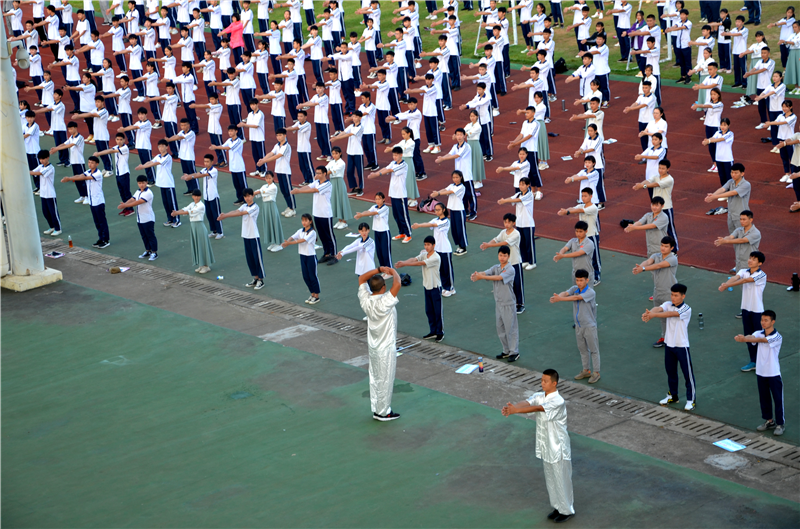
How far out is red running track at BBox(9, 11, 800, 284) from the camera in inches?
599

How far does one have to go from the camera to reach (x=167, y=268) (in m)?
16.6

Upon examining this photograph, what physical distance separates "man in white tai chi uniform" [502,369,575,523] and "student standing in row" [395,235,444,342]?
4.39 m

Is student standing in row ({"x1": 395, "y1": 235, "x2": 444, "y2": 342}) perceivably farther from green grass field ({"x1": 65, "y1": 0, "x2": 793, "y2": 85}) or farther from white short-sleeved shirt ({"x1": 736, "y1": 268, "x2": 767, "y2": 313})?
green grass field ({"x1": 65, "y1": 0, "x2": 793, "y2": 85})

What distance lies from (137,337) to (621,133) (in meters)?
11.0

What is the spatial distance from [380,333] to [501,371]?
86.5 inches

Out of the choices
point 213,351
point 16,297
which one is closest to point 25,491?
point 213,351

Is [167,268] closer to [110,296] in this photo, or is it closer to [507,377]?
[110,296]

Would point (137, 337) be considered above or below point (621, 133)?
below

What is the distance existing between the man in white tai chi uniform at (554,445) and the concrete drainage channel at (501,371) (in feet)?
7.44

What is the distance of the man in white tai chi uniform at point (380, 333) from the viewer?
34.4 feet

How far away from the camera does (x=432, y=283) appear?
12992mm

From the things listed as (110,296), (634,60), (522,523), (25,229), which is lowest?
(522,523)

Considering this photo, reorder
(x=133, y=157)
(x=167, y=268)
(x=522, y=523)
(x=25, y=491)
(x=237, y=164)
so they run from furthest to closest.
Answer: (x=133, y=157), (x=237, y=164), (x=167, y=268), (x=25, y=491), (x=522, y=523)

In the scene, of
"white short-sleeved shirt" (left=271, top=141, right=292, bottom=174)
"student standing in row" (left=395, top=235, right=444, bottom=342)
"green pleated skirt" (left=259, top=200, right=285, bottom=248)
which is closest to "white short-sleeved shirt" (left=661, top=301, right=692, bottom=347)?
"student standing in row" (left=395, top=235, right=444, bottom=342)
